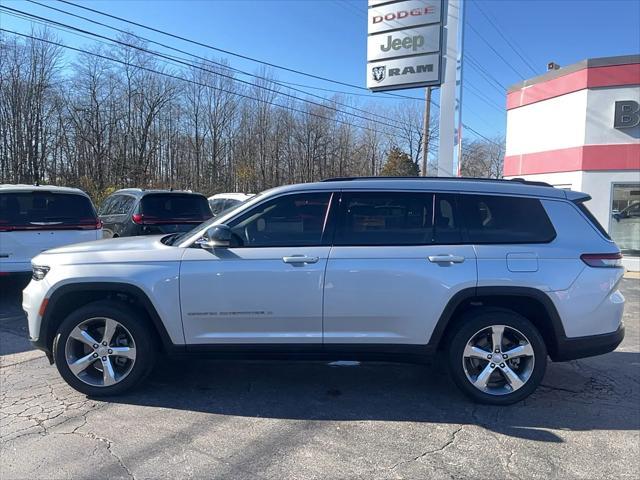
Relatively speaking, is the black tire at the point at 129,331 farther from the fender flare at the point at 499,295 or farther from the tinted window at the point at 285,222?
the fender flare at the point at 499,295

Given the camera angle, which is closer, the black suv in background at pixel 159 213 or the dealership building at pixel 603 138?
the black suv in background at pixel 159 213

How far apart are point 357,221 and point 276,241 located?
707 mm

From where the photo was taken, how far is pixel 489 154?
71.6m

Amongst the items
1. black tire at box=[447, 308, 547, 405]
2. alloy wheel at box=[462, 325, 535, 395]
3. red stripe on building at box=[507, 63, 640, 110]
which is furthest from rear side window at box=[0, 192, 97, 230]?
red stripe on building at box=[507, 63, 640, 110]

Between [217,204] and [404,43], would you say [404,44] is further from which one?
[217,204]

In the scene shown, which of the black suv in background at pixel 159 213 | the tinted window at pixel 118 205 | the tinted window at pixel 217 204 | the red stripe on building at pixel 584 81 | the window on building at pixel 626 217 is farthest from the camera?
the tinted window at pixel 217 204

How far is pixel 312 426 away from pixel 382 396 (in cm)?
84

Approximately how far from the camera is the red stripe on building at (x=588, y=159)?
12930 mm

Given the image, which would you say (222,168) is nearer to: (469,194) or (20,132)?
(20,132)

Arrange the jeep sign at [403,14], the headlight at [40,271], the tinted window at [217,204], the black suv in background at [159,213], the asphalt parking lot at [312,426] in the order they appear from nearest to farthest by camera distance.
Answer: the asphalt parking lot at [312,426] → the headlight at [40,271] → the black suv in background at [159,213] → the jeep sign at [403,14] → the tinted window at [217,204]

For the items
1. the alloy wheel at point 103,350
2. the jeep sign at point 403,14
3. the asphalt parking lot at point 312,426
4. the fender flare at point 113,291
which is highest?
the jeep sign at point 403,14

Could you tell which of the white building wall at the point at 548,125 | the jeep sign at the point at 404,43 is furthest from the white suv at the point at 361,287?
the jeep sign at the point at 404,43

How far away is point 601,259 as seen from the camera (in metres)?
3.93

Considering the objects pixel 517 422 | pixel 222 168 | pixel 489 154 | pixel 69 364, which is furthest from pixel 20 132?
pixel 489 154
